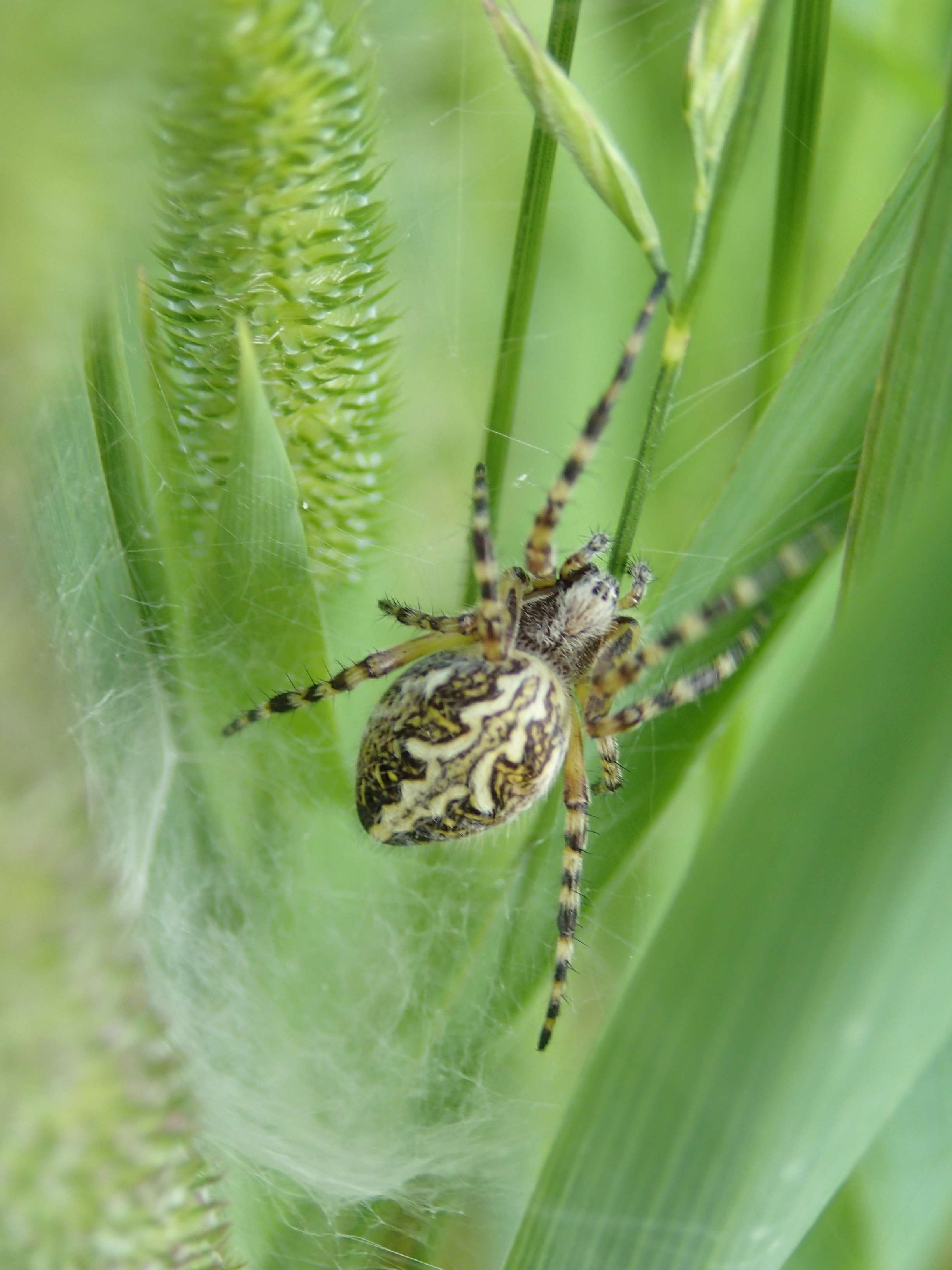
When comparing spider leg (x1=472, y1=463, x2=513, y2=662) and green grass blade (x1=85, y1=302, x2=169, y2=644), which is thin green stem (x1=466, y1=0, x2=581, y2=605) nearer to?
spider leg (x1=472, y1=463, x2=513, y2=662)

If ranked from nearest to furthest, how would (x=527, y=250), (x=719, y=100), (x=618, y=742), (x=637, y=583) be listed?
1. (x=719, y=100)
2. (x=527, y=250)
3. (x=618, y=742)
4. (x=637, y=583)

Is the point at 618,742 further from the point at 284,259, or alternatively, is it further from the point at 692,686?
the point at 284,259

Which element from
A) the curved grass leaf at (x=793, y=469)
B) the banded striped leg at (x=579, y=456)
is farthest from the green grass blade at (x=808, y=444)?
the banded striped leg at (x=579, y=456)

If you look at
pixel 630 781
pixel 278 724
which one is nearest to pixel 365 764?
pixel 278 724

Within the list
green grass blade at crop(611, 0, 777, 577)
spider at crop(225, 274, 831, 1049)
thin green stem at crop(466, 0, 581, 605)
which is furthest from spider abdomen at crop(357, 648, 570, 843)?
green grass blade at crop(611, 0, 777, 577)

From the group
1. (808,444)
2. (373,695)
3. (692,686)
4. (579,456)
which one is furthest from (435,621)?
(808,444)
